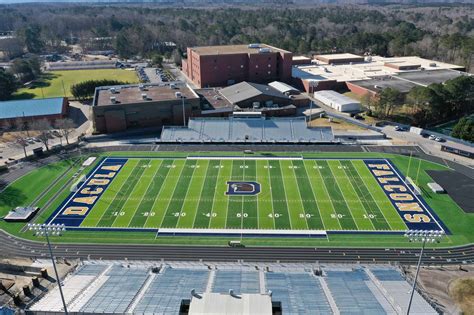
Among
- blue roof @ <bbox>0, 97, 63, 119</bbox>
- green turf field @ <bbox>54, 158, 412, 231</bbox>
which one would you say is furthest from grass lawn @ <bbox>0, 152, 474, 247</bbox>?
blue roof @ <bbox>0, 97, 63, 119</bbox>

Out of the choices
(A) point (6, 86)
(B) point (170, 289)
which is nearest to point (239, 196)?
(B) point (170, 289)

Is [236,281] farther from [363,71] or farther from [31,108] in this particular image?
[363,71]

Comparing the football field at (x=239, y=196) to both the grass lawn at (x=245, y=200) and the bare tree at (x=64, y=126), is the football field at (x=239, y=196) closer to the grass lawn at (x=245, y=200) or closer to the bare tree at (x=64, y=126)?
the grass lawn at (x=245, y=200)

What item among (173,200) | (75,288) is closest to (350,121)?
(173,200)

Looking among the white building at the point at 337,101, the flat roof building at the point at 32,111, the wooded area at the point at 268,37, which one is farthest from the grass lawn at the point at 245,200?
the wooded area at the point at 268,37

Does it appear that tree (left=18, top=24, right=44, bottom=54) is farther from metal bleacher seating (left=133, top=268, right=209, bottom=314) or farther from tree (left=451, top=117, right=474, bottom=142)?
tree (left=451, top=117, right=474, bottom=142)

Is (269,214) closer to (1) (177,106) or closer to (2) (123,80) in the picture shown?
(1) (177,106)
